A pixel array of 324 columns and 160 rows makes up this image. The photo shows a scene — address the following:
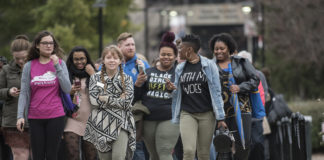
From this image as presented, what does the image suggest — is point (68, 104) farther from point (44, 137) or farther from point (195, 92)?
point (195, 92)

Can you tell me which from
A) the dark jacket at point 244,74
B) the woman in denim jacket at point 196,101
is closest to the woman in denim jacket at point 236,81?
the dark jacket at point 244,74

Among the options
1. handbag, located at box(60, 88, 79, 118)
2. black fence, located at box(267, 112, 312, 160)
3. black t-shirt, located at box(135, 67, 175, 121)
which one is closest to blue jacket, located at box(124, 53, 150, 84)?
black t-shirt, located at box(135, 67, 175, 121)

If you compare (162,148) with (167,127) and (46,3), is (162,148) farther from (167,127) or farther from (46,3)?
A: (46,3)

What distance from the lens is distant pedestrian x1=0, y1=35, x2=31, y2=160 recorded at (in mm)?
9273

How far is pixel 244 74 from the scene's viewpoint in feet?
30.6

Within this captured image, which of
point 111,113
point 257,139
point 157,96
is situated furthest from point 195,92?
point 257,139

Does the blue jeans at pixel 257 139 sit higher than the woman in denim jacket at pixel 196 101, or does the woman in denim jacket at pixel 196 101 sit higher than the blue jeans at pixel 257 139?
the woman in denim jacket at pixel 196 101

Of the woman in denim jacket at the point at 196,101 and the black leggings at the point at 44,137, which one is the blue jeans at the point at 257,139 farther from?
the black leggings at the point at 44,137

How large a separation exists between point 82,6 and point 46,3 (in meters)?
1.50

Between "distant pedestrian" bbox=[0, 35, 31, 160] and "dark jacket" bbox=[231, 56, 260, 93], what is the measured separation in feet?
9.94

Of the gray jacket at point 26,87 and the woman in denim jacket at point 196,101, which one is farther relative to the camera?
the woman in denim jacket at point 196,101

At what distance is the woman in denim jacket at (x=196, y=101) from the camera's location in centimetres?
848

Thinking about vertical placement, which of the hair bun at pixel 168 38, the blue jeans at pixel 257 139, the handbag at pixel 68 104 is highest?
the hair bun at pixel 168 38

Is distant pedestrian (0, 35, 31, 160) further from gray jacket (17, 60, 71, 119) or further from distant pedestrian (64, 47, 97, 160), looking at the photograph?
gray jacket (17, 60, 71, 119)
